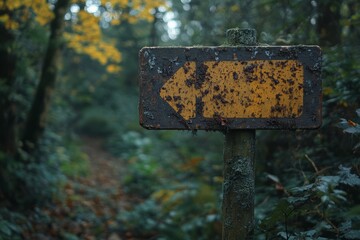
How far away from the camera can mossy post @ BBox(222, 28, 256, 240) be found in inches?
77.5

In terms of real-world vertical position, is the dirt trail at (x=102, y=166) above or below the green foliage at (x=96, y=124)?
below

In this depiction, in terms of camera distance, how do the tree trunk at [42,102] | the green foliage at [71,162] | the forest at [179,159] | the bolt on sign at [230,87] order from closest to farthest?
the bolt on sign at [230,87] < the forest at [179,159] < the tree trunk at [42,102] < the green foliage at [71,162]

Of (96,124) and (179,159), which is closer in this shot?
(179,159)

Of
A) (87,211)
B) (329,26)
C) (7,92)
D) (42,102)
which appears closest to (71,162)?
(87,211)

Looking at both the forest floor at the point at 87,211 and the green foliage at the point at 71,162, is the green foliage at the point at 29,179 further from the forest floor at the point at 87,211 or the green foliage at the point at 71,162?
the green foliage at the point at 71,162

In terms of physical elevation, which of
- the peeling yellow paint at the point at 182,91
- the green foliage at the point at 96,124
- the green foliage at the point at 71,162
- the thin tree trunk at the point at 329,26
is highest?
the thin tree trunk at the point at 329,26

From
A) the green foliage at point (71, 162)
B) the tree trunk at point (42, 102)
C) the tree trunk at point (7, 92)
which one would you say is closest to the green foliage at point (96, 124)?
the green foliage at point (71, 162)

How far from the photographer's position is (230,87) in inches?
74.5

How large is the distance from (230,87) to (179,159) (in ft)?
27.5

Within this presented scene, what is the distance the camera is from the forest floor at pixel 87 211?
16.6ft

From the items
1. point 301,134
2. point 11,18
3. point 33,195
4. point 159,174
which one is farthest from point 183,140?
point 301,134

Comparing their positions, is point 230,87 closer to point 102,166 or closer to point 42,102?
point 42,102

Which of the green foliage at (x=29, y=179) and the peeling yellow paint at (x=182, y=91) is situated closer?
the peeling yellow paint at (x=182, y=91)

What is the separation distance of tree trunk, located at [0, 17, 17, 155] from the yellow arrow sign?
3771mm
